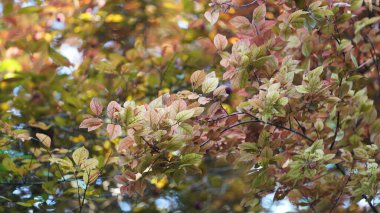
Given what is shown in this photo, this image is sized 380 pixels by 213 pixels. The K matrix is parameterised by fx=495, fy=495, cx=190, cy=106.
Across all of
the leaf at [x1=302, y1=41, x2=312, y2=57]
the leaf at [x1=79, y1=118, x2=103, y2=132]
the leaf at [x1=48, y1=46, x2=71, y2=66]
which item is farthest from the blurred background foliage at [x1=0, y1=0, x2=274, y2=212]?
the leaf at [x1=79, y1=118, x2=103, y2=132]

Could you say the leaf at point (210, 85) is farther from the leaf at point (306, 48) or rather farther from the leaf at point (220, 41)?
the leaf at point (306, 48)

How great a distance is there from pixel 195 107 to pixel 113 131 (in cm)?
22

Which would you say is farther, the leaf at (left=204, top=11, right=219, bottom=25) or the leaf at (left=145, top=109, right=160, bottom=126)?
the leaf at (left=204, top=11, right=219, bottom=25)

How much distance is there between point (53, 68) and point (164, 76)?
55 cm

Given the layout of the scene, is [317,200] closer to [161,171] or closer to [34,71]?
[161,171]

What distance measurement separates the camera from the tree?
46.6 inches

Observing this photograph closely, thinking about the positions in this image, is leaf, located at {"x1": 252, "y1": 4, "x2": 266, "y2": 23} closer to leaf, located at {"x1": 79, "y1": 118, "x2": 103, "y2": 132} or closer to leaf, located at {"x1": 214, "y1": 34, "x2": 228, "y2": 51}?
leaf, located at {"x1": 214, "y1": 34, "x2": 228, "y2": 51}

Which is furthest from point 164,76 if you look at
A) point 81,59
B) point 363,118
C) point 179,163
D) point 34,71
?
point 179,163

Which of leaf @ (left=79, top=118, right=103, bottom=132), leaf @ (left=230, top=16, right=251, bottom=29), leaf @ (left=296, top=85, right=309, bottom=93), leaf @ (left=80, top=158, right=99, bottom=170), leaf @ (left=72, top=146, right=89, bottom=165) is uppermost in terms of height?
leaf @ (left=230, top=16, right=251, bottom=29)

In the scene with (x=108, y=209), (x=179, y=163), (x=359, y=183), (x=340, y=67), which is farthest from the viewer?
(x=108, y=209)

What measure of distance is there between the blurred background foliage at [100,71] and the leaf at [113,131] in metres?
0.81

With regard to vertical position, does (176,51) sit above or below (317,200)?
above

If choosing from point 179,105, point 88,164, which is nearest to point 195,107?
point 179,105

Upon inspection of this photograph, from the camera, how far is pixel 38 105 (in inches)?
90.3
